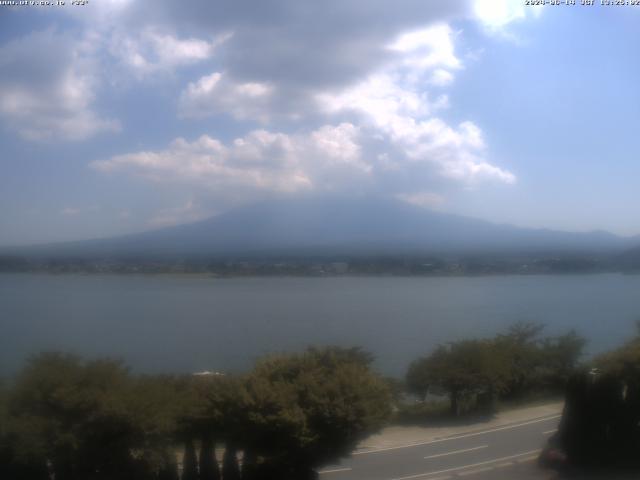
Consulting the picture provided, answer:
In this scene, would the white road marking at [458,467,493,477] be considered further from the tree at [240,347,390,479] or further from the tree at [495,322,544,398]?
the tree at [495,322,544,398]

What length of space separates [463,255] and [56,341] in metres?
17.0

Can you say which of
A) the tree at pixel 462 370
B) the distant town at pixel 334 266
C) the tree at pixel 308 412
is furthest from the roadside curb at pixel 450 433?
the distant town at pixel 334 266

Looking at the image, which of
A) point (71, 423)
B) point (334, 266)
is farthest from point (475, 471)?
point (334, 266)

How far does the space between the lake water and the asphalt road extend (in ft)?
9.17

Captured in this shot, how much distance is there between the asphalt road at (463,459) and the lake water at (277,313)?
2795 millimetres

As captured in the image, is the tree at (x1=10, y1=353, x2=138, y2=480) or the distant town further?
the distant town

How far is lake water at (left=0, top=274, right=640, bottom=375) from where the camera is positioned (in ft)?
40.4

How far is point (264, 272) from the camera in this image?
70.9 ft

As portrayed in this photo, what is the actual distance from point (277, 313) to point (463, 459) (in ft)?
33.7

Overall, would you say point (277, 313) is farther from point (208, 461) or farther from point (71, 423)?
point (71, 423)

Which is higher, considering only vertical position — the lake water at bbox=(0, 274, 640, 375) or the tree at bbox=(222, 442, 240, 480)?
the lake water at bbox=(0, 274, 640, 375)

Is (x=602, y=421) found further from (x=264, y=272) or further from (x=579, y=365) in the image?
(x=264, y=272)

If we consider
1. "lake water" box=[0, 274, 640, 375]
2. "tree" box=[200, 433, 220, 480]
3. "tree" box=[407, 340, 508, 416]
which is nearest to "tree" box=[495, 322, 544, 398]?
"tree" box=[407, 340, 508, 416]

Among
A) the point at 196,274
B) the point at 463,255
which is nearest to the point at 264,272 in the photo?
the point at 196,274
